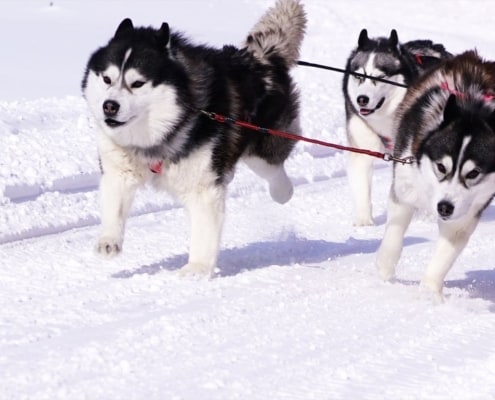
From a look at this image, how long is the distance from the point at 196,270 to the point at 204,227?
208 millimetres

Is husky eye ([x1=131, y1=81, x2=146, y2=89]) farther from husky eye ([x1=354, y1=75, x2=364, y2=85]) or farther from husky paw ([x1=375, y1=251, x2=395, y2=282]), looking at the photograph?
husky eye ([x1=354, y1=75, x2=364, y2=85])

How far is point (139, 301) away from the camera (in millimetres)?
4316

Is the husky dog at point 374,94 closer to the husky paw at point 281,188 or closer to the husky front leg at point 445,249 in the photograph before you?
the husky paw at point 281,188

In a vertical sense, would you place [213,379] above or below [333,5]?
below

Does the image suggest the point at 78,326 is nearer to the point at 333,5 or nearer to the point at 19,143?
the point at 19,143

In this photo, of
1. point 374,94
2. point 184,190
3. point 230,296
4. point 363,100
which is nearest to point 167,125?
point 184,190

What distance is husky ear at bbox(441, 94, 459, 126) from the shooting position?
4.30 m

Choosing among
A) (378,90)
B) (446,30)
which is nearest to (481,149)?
(378,90)

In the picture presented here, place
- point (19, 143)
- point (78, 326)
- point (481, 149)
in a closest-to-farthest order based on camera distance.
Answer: point (78, 326)
point (481, 149)
point (19, 143)

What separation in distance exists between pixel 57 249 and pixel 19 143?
1826mm

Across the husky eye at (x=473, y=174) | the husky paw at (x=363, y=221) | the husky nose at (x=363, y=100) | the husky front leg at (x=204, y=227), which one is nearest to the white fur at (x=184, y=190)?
the husky front leg at (x=204, y=227)

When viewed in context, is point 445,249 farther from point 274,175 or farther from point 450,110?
point 274,175

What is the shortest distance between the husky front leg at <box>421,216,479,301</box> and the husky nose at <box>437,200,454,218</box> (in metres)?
0.39

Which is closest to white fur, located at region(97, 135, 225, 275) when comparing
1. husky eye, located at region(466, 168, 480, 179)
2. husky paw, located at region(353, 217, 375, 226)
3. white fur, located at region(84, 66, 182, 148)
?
white fur, located at region(84, 66, 182, 148)
